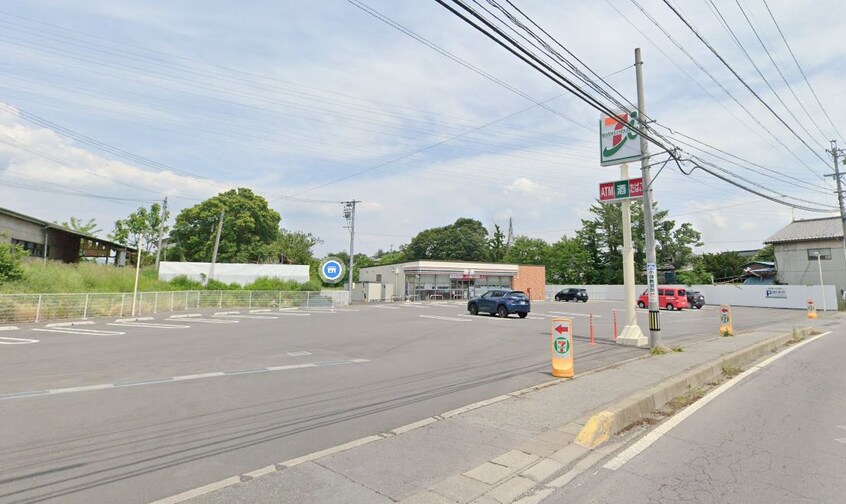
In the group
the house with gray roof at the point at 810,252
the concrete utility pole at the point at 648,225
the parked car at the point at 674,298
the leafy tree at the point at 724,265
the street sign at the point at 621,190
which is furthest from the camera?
the leafy tree at the point at 724,265

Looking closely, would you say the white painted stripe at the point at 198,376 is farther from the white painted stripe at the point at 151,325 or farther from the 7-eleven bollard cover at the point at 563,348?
the white painted stripe at the point at 151,325

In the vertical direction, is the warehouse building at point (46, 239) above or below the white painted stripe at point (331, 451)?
above

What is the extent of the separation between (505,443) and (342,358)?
6517 millimetres

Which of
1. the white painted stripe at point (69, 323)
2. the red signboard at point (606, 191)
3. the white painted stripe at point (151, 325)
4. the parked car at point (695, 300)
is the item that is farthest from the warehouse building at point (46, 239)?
the parked car at point (695, 300)

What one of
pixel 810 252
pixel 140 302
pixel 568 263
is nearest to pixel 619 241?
pixel 568 263

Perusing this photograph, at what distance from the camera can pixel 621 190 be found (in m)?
14.0

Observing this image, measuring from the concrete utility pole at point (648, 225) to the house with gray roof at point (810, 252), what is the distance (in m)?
40.9

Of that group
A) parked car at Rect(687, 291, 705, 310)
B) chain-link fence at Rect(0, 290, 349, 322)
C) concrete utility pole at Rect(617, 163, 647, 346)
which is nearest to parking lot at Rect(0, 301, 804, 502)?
concrete utility pole at Rect(617, 163, 647, 346)

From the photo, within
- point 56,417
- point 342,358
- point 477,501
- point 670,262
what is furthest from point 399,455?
point 670,262

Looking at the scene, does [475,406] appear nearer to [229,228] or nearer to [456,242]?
[229,228]

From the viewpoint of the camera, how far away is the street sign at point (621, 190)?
13492mm

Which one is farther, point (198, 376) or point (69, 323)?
point (69, 323)

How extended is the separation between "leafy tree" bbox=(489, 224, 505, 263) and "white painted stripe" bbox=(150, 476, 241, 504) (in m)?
72.4

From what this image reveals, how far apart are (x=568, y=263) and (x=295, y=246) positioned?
4310cm
